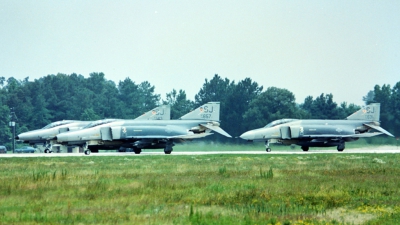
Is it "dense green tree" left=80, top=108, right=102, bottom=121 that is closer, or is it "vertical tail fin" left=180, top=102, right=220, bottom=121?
"vertical tail fin" left=180, top=102, right=220, bottom=121

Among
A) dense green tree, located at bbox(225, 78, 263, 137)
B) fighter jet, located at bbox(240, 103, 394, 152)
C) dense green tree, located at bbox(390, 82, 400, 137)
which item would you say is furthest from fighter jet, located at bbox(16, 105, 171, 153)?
dense green tree, located at bbox(225, 78, 263, 137)

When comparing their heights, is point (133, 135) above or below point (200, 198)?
above

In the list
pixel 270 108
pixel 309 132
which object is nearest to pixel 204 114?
pixel 309 132

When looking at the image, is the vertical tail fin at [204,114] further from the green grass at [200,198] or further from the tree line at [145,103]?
the green grass at [200,198]

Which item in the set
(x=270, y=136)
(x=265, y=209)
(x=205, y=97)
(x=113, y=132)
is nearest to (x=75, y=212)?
(x=265, y=209)

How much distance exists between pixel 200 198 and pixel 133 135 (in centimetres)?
2699

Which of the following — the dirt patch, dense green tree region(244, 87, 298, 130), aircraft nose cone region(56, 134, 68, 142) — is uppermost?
dense green tree region(244, 87, 298, 130)

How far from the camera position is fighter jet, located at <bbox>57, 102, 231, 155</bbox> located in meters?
41.3

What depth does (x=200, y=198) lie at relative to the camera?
1543cm

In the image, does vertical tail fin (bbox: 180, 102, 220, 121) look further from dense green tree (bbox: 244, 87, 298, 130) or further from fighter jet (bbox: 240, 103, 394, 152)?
dense green tree (bbox: 244, 87, 298, 130)

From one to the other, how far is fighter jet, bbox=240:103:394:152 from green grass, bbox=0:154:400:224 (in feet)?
77.0

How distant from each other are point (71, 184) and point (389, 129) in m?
42.6

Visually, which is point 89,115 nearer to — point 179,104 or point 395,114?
point 179,104

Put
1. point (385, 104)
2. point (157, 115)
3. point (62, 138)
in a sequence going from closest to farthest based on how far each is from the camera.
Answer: point (62, 138) < point (157, 115) < point (385, 104)
